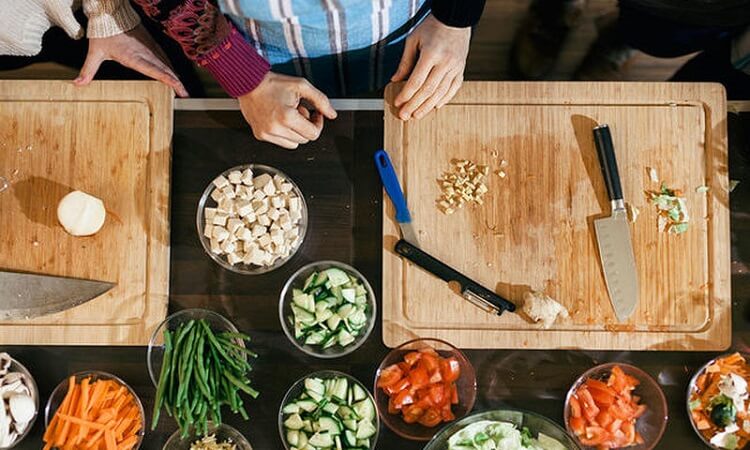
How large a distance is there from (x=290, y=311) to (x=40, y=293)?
59 centimetres

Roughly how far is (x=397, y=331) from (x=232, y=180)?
54 centimetres

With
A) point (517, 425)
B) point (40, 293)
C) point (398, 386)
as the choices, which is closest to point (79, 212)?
point (40, 293)

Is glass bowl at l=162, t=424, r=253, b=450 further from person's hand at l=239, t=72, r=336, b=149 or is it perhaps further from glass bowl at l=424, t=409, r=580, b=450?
person's hand at l=239, t=72, r=336, b=149

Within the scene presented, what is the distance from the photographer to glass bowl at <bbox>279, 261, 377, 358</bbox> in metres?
1.68

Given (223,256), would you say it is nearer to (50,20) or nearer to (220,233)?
(220,233)

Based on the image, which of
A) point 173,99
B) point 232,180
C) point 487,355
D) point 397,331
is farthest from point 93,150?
point 487,355

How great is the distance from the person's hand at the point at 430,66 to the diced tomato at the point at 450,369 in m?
0.58

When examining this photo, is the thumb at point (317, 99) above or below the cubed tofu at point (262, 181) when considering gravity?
above

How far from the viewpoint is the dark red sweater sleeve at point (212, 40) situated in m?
1.38

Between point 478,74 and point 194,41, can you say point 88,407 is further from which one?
point 478,74

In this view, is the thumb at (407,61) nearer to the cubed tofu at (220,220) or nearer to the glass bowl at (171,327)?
the cubed tofu at (220,220)

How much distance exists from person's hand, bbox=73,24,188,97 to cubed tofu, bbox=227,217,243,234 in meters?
0.35

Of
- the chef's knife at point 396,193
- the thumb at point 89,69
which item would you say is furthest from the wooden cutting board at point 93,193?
the chef's knife at point 396,193

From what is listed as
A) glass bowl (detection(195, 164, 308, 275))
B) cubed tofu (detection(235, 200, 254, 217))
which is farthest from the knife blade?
cubed tofu (detection(235, 200, 254, 217))
